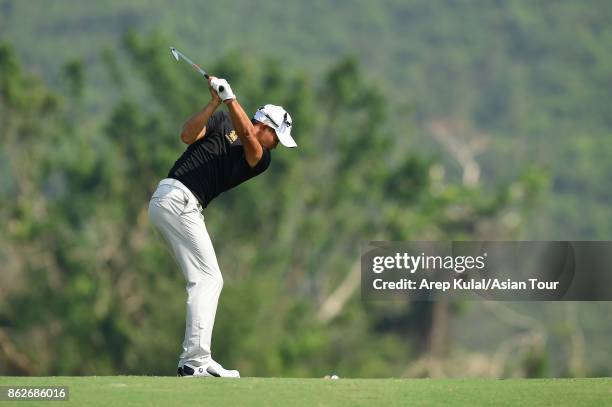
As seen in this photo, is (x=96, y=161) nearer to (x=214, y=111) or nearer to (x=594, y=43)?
(x=214, y=111)

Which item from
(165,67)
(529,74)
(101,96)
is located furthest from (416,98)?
(165,67)

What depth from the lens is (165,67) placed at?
59.4 m

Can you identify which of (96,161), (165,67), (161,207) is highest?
(165,67)

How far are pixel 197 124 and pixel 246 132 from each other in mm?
420

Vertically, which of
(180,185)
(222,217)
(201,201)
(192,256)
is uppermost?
(222,217)

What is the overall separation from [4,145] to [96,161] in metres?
3.85

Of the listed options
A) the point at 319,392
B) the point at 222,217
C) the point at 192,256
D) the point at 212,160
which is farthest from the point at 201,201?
the point at 222,217

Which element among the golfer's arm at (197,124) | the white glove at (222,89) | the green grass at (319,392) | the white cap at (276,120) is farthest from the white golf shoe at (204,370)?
the white glove at (222,89)

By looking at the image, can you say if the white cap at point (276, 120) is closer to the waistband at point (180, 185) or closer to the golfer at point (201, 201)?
the golfer at point (201, 201)

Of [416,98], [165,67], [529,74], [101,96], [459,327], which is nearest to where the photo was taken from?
[165,67]

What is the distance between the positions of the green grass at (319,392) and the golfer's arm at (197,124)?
1.96 metres

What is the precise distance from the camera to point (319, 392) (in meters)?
10.1

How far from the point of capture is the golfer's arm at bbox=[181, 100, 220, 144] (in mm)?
10875

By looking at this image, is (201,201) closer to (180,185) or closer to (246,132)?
(180,185)
